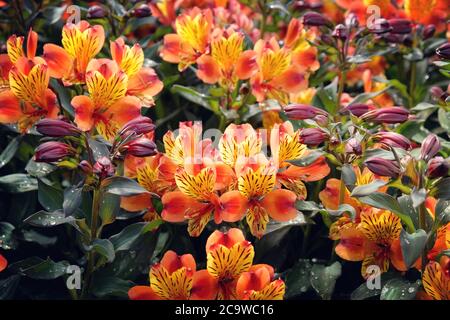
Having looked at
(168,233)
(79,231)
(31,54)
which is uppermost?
(31,54)

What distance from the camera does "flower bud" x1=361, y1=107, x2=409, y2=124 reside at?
138cm

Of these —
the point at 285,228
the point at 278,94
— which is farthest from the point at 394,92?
the point at 285,228

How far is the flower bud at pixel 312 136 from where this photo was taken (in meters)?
1.31

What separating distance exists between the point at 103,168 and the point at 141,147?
0.08 m

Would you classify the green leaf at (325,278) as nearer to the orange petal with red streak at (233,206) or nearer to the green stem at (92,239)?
the orange petal with red streak at (233,206)

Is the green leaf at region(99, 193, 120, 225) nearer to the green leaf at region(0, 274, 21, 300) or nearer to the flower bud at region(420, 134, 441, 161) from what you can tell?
the green leaf at region(0, 274, 21, 300)

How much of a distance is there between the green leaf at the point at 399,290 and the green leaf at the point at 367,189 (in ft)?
0.55

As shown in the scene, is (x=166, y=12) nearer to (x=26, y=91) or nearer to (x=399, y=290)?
(x=26, y=91)

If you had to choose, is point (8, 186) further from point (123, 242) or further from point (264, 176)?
point (264, 176)

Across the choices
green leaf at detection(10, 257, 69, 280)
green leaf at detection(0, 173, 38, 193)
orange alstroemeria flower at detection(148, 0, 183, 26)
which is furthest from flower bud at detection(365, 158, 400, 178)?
orange alstroemeria flower at detection(148, 0, 183, 26)

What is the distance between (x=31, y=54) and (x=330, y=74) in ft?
2.50

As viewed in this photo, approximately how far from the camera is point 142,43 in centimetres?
187

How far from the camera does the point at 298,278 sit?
4.76 ft
